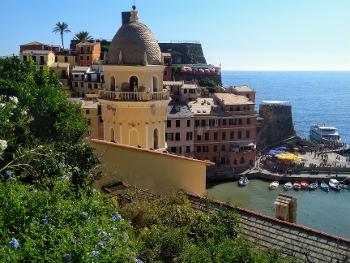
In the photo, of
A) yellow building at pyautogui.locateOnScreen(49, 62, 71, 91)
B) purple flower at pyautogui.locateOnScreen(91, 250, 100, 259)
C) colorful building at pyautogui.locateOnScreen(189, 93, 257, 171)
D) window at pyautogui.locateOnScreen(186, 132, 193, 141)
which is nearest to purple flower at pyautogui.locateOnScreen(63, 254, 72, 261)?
purple flower at pyautogui.locateOnScreen(91, 250, 100, 259)

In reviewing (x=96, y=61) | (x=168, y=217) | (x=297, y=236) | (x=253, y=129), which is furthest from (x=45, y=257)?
(x=96, y=61)

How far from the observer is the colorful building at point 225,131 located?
63.4 meters

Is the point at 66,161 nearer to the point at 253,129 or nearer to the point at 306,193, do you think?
the point at 306,193

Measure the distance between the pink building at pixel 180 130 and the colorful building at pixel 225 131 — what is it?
1.10 m

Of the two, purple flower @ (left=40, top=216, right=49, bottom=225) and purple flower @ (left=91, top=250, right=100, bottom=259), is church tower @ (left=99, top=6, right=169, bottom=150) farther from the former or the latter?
purple flower @ (left=91, top=250, right=100, bottom=259)

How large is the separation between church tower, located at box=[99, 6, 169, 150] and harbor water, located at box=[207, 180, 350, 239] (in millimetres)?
26936

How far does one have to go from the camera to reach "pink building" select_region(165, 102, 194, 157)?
60.8 m

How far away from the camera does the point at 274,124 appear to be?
3329 inches

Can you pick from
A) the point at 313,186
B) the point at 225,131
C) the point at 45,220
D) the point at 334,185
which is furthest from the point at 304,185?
the point at 45,220

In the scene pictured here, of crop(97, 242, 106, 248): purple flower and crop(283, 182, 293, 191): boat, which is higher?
crop(97, 242, 106, 248): purple flower

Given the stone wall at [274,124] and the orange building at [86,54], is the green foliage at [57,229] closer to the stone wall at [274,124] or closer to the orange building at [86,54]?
the orange building at [86,54]

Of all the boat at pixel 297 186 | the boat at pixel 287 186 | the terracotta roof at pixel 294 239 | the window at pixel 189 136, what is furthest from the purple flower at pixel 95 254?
the boat at pixel 297 186

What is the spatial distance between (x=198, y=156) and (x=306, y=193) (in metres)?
15.2

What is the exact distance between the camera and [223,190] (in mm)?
57562
